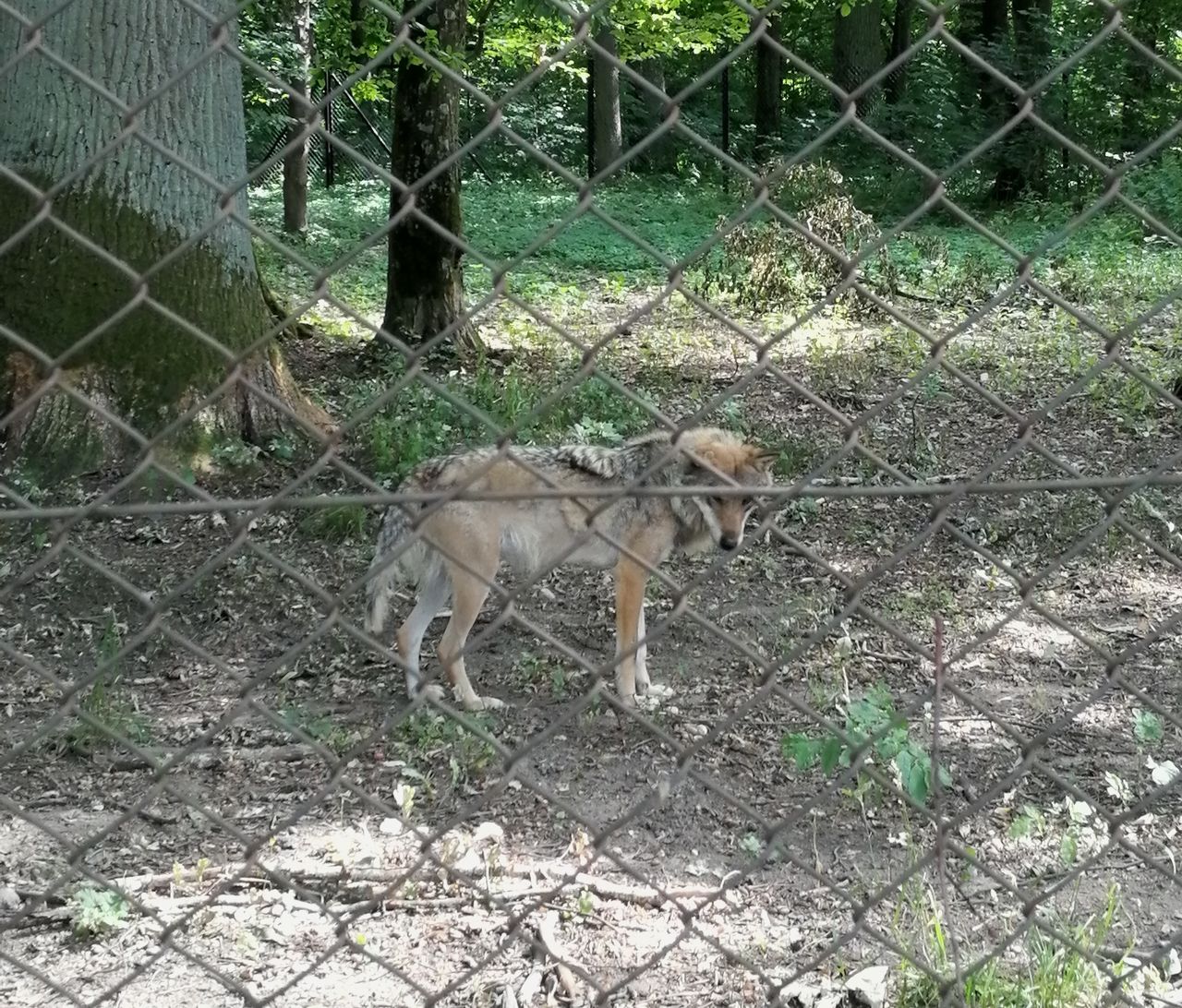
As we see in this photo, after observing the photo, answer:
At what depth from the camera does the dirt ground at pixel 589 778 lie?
2666mm

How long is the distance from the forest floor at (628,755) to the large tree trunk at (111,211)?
1.49 feet

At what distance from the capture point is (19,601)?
516 centimetres

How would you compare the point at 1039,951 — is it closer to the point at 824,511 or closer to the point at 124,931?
the point at 124,931

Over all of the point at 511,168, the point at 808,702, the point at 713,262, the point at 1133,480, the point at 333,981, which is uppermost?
the point at 1133,480

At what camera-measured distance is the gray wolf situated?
4.88 metres

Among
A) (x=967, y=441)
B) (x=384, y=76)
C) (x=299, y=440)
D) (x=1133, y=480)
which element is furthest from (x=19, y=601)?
(x=384, y=76)

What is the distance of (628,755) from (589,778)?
21 centimetres

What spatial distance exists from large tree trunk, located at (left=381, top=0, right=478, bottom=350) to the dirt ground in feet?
7.84

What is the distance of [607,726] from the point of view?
458 centimetres

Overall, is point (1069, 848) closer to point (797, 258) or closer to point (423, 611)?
point (423, 611)

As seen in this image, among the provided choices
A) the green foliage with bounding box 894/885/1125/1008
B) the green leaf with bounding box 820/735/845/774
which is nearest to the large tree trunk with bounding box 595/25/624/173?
the green leaf with bounding box 820/735/845/774

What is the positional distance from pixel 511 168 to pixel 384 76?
11.1m

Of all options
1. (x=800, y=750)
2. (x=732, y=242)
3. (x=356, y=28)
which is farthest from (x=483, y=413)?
(x=356, y=28)

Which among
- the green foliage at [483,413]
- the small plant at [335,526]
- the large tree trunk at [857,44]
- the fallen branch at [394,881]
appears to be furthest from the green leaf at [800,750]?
the large tree trunk at [857,44]
